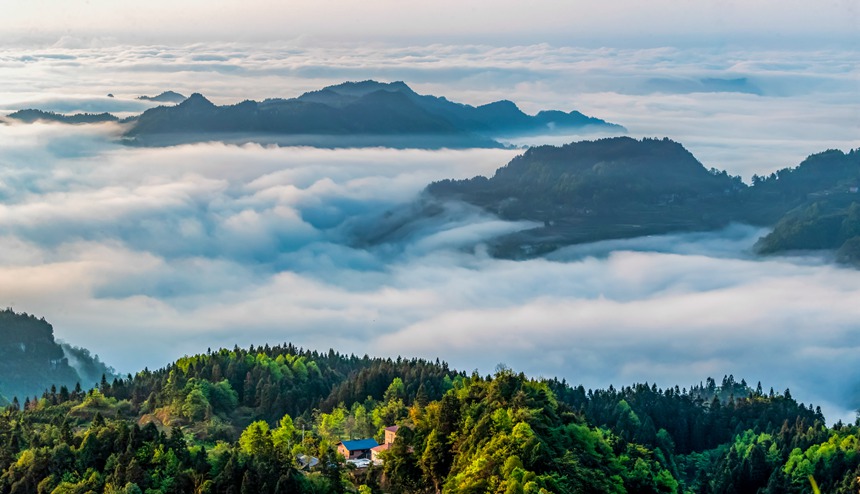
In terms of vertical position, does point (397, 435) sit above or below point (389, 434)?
above

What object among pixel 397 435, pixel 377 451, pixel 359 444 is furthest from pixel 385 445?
pixel 397 435

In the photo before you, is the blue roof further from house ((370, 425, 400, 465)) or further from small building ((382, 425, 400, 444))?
small building ((382, 425, 400, 444))

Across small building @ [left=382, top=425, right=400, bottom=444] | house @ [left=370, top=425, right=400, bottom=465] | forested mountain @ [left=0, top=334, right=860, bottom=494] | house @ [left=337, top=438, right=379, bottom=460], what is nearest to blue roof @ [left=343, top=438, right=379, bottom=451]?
house @ [left=337, top=438, right=379, bottom=460]

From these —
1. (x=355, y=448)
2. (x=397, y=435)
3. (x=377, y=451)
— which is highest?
(x=397, y=435)

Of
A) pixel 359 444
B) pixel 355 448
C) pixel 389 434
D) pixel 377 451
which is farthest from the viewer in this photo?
pixel 389 434

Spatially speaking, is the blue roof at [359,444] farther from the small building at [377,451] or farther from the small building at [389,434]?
the small building at [389,434]

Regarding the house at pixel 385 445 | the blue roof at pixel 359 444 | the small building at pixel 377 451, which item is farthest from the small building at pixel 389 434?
the blue roof at pixel 359 444

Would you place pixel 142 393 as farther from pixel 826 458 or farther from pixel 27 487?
pixel 826 458

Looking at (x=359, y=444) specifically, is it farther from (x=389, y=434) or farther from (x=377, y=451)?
(x=377, y=451)
